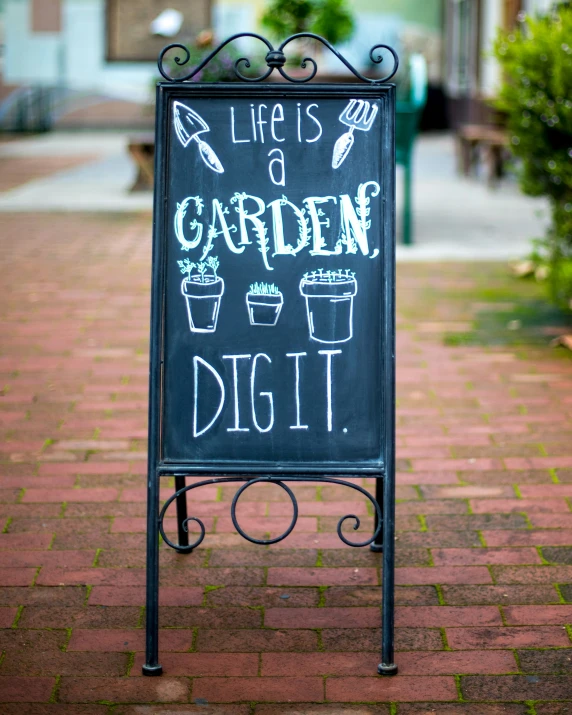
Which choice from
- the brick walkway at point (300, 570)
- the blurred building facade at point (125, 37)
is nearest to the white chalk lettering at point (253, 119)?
the brick walkway at point (300, 570)

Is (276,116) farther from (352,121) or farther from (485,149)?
(485,149)

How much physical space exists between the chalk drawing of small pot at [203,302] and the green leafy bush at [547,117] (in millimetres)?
3374

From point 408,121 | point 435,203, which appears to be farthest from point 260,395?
point 435,203

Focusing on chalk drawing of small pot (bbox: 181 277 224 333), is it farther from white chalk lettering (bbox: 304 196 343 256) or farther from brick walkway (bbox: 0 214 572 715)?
brick walkway (bbox: 0 214 572 715)

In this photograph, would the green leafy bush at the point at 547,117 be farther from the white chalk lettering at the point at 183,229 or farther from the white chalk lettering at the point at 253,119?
the white chalk lettering at the point at 183,229

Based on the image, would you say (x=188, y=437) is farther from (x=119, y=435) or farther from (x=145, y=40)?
(x=145, y=40)

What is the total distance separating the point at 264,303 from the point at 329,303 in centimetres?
19

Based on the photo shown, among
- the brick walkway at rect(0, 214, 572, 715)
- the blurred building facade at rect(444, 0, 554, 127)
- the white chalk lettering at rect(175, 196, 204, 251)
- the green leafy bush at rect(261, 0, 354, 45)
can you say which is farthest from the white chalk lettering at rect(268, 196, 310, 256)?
the blurred building facade at rect(444, 0, 554, 127)

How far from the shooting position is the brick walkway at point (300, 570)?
8.97ft

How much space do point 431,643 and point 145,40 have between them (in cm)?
2519

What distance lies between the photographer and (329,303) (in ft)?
9.44

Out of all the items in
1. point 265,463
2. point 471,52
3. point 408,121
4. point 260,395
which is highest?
point 471,52

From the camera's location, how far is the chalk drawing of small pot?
2877 millimetres

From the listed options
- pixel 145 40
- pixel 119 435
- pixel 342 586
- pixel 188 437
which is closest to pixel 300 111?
pixel 188 437
